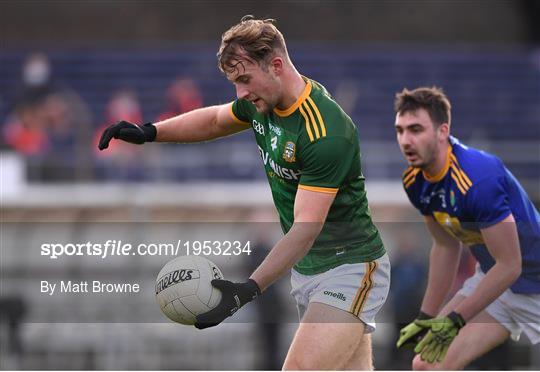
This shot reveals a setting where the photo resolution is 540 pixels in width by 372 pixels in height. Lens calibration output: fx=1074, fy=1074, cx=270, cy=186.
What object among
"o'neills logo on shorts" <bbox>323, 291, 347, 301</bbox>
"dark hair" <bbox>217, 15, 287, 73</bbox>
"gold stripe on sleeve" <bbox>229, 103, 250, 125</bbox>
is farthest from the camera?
"gold stripe on sleeve" <bbox>229, 103, 250, 125</bbox>

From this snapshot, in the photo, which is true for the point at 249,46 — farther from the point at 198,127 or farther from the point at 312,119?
the point at 198,127

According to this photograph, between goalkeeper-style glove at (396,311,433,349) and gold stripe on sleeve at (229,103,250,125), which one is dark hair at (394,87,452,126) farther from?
goalkeeper-style glove at (396,311,433,349)

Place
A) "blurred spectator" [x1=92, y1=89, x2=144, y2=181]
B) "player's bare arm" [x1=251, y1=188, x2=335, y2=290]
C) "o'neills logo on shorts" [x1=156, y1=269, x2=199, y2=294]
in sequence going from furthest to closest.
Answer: "blurred spectator" [x1=92, y1=89, x2=144, y2=181] → "o'neills logo on shorts" [x1=156, y1=269, x2=199, y2=294] → "player's bare arm" [x1=251, y1=188, x2=335, y2=290]

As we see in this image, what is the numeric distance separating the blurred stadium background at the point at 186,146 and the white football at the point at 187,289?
315cm

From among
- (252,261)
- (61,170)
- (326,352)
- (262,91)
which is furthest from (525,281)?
(61,170)

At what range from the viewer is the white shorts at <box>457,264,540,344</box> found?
668 cm

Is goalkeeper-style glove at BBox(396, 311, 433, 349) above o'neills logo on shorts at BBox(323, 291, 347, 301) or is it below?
below

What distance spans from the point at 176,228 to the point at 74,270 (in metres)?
1.18

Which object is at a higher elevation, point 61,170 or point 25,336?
point 61,170

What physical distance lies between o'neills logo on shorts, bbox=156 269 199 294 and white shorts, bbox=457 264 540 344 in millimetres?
2047

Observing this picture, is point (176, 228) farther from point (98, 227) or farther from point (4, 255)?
point (4, 255)

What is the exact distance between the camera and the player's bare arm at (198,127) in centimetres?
605

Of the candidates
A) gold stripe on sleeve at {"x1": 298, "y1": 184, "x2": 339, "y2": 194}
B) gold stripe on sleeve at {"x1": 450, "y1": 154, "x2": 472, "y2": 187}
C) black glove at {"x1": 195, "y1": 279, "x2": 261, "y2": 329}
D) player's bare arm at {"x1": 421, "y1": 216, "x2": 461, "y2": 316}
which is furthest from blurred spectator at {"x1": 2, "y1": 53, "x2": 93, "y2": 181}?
black glove at {"x1": 195, "y1": 279, "x2": 261, "y2": 329}

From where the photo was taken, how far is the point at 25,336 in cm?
1095
